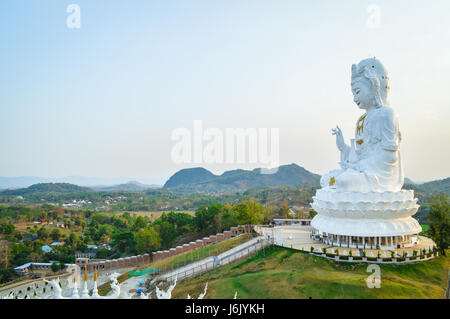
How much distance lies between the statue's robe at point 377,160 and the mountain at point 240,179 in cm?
9255

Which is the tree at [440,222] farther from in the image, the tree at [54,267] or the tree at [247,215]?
the tree at [54,267]

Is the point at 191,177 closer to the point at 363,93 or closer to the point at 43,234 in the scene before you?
the point at 43,234

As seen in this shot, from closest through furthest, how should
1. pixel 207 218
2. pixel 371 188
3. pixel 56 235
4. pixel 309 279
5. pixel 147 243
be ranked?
pixel 309 279, pixel 371 188, pixel 147 243, pixel 207 218, pixel 56 235

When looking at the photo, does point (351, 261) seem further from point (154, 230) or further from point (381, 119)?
point (154, 230)

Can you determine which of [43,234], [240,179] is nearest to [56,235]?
[43,234]

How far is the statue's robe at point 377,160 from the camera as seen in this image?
16.7m

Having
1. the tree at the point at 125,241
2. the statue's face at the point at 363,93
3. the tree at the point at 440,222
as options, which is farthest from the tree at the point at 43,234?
the tree at the point at 440,222

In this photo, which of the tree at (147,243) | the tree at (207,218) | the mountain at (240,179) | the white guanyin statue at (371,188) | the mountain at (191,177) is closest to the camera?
the white guanyin statue at (371,188)

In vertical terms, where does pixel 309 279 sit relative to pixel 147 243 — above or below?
above

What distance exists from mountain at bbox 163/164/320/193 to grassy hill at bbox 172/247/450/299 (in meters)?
95.6

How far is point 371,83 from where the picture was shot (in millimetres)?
18031

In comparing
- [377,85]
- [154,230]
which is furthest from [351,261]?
[154,230]

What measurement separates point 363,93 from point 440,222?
754 cm
